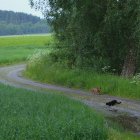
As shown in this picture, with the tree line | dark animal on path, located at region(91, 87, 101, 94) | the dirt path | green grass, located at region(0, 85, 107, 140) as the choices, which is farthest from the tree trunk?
green grass, located at region(0, 85, 107, 140)

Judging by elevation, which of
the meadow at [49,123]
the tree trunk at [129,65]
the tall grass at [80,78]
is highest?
the meadow at [49,123]

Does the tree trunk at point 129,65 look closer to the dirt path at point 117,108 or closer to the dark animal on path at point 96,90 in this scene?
the dark animal on path at point 96,90

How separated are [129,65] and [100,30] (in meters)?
2.59

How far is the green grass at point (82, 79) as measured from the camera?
23.8 meters

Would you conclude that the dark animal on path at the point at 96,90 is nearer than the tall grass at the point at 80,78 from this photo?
No

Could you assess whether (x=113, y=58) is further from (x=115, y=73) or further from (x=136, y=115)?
(x=136, y=115)

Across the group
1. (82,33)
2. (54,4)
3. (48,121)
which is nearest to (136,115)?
(48,121)

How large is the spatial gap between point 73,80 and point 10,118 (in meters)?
15.7

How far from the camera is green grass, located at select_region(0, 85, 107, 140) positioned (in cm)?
1123

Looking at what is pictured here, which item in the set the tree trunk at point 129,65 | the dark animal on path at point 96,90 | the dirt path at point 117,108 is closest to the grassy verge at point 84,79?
the dark animal on path at point 96,90

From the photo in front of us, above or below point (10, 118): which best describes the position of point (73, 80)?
below

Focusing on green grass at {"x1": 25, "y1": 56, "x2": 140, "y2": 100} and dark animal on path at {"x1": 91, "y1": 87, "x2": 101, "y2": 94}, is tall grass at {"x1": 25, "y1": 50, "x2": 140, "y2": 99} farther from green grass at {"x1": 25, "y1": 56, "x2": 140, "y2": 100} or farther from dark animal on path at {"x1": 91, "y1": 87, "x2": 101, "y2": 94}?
dark animal on path at {"x1": 91, "y1": 87, "x2": 101, "y2": 94}

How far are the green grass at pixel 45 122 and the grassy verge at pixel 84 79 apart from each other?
7.72 m

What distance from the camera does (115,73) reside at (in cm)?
2811
